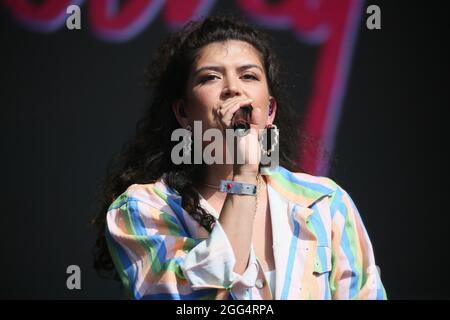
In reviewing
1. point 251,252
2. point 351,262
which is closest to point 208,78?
point 251,252

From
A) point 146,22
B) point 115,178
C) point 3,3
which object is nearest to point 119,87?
point 146,22

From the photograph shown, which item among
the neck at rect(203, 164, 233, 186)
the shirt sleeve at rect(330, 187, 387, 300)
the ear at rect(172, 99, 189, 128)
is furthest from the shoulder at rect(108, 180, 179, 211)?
the shirt sleeve at rect(330, 187, 387, 300)

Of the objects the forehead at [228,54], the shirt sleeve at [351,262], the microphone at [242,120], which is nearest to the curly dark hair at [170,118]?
the forehead at [228,54]

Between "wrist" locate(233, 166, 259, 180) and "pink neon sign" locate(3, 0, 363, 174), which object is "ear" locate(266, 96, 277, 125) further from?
"pink neon sign" locate(3, 0, 363, 174)

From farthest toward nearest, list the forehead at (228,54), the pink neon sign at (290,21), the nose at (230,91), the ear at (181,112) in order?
the pink neon sign at (290,21)
the ear at (181,112)
the forehead at (228,54)
the nose at (230,91)

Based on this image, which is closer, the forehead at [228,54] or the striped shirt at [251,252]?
the striped shirt at [251,252]

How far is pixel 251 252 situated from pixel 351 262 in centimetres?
32

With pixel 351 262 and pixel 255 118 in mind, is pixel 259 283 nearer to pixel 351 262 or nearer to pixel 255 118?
pixel 351 262

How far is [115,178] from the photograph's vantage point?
6.85 feet

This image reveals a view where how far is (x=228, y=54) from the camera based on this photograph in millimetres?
1890

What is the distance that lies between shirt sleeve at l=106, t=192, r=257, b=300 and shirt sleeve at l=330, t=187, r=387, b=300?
258 mm

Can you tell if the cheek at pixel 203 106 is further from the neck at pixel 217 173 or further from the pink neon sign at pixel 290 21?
the pink neon sign at pixel 290 21

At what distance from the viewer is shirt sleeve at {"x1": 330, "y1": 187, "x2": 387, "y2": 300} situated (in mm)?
1755

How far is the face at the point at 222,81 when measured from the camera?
1.79 m
